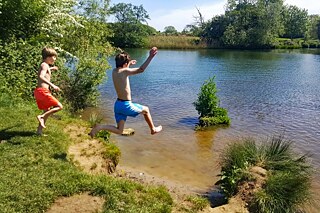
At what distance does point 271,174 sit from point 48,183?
487 cm

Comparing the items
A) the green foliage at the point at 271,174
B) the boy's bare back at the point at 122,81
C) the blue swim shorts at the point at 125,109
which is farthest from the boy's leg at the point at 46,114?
the green foliage at the point at 271,174

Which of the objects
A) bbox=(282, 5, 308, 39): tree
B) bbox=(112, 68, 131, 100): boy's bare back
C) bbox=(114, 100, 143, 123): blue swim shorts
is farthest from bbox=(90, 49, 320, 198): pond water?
bbox=(282, 5, 308, 39): tree

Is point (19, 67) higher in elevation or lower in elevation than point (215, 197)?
higher

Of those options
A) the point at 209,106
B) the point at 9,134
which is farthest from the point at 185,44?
the point at 9,134

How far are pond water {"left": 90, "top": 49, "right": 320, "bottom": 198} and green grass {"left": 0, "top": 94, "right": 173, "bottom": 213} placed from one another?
359 centimetres

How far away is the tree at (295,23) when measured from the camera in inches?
4031

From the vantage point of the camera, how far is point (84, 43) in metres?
19.5

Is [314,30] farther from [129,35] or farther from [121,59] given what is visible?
[121,59]

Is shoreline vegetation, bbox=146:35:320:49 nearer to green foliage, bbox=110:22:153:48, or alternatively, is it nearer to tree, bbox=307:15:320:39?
green foliage, bbox=110:22:153:48

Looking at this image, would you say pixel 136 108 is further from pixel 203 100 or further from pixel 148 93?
pixel 148 93

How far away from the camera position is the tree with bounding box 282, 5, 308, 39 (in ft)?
336

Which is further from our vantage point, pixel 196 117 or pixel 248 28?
pixel 248 28

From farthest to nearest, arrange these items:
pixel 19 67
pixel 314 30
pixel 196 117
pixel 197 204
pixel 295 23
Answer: pixel 295 23, pixel 314 30, pixel 196 117, pixel 19 67, pixel 197 204

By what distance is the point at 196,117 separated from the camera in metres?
18.9
